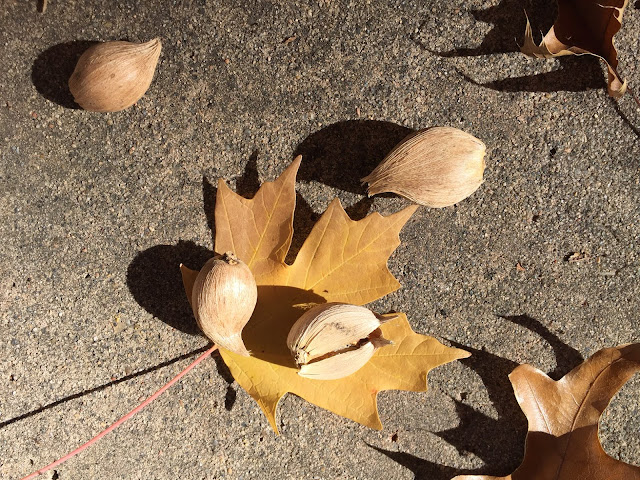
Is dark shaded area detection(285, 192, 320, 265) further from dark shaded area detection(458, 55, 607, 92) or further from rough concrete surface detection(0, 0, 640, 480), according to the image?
dark shaded area detection(458, 55, 607, 92)

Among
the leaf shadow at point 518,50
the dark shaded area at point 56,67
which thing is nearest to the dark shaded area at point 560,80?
the leaf shadow at point 518,50

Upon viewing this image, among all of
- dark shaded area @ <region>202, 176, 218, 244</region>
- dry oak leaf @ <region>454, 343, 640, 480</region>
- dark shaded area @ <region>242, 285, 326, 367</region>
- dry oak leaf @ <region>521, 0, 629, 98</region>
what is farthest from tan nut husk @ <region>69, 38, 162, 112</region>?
dry oak leaf @ <region>454, 343, 640, 480</region>

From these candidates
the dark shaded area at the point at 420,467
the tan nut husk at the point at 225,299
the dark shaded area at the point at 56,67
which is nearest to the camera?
the tan nut husk at the point at 225,299

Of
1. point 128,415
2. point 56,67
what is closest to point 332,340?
point 128,415

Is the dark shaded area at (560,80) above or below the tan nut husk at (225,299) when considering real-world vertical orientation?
above

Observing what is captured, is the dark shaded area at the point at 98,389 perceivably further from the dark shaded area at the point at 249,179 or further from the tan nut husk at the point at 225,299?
the dark shaded area at the point at 249,179

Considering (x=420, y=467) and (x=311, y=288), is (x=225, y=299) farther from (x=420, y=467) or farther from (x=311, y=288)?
(x=420, y=467)
